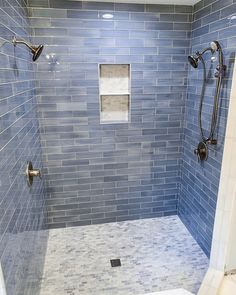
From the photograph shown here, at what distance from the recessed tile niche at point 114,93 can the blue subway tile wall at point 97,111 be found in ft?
0.30

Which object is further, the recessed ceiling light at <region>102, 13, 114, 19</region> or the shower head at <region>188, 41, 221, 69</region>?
the recessed ceiling light at <region>102, 13, 114, 19</region>

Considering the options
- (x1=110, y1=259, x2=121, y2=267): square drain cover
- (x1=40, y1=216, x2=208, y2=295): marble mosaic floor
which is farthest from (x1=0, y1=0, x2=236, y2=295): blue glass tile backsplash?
(x1=110, y1=259, x2=121, y2=267): square drain cover

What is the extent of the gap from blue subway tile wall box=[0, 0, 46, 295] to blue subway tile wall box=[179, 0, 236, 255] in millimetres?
1511

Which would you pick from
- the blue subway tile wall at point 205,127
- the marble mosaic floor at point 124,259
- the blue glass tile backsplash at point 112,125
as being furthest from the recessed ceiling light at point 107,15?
the marble mosaic floor at point 124,259

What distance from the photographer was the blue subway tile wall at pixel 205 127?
176 centimetres

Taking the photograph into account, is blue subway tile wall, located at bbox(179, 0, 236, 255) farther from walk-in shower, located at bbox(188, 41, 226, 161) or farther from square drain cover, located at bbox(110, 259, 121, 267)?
square drain cover, located at bbox(110, 259, 121, 267)

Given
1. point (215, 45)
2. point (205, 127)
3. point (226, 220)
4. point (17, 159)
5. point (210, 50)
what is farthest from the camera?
point (205, 127)

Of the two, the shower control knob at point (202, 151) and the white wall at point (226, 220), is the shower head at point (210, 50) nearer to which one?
the shower control knob at point (202, 151)

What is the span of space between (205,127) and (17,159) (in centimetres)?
159

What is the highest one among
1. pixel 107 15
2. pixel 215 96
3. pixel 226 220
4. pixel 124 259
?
pixel 107 15

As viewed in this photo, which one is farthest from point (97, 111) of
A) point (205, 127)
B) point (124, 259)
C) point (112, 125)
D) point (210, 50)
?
point (124, 259)

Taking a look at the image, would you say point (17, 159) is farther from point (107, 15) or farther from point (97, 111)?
point (107, 15)

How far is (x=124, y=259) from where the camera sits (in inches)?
85.1

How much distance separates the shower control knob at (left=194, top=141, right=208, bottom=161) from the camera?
83.0 inches
